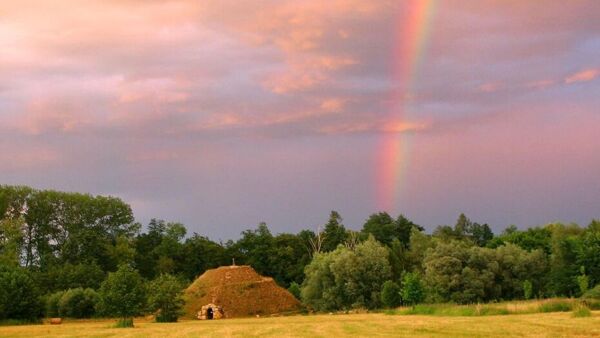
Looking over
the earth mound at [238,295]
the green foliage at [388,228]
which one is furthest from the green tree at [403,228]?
the earth mound at [238,295]

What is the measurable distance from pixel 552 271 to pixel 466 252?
36.7 ft

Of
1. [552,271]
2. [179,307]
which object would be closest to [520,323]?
[179,307]

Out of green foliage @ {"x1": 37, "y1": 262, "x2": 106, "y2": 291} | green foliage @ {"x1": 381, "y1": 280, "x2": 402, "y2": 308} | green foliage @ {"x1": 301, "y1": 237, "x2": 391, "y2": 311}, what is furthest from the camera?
green foliage @ {"x1": 37, "y1": 262, "x2": 106, "y2": 291}

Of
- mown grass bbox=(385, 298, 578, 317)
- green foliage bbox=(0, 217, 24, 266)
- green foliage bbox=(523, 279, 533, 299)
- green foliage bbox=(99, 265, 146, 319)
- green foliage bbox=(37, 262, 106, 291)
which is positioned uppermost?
green foliage bbox=(0, 217, 24, 266)

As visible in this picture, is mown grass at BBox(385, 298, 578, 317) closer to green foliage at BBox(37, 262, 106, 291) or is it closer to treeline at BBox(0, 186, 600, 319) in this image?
treeline at BBox(0, 186, 600, 319)

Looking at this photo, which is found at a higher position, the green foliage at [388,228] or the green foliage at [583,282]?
the green foliage at [388,228]

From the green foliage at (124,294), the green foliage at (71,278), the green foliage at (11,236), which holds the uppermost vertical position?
the green foliage at (11,236)

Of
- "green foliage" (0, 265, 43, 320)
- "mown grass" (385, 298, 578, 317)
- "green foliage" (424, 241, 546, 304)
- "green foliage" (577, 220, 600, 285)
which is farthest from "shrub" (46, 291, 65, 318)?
"green foliage" (577, 220, 600, 285)

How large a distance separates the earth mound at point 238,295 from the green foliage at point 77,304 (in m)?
9.85

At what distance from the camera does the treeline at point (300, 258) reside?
67812 mm

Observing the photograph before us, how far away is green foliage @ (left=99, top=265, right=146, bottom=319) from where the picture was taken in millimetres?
53219

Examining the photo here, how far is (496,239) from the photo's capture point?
95938 mm

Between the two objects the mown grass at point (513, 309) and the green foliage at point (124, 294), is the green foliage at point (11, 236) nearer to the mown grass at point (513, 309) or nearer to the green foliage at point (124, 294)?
the green foliage at point (124, 294)

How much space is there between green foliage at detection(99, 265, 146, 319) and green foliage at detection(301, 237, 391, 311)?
2542cm
